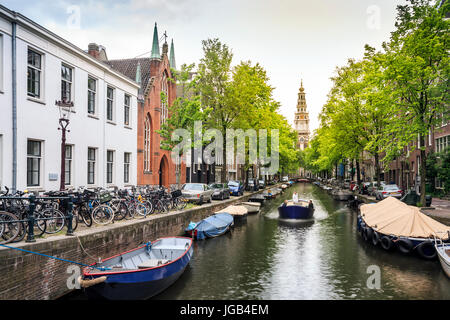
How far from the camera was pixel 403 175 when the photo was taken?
46.1 metres

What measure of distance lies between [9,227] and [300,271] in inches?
370

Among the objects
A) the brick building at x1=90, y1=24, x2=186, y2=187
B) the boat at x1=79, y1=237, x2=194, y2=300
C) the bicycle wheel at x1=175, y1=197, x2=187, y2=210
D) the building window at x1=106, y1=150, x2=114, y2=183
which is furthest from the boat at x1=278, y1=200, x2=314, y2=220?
the boat at x1=79, y1=237, x2=194, y2=300

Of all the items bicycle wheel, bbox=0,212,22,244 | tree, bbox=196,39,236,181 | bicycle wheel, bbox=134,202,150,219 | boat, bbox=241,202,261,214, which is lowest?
boat, bbox=241,202,261,214

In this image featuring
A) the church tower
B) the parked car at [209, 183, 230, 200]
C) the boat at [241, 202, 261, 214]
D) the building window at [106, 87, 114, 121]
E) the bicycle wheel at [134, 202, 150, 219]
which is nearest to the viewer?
the bicycle wheel at [134, 202, 150, 219]

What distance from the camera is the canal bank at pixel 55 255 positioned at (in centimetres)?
815

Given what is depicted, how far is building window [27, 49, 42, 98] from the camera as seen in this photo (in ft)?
52.2

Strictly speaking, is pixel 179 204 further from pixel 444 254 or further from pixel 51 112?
pixel 444 254

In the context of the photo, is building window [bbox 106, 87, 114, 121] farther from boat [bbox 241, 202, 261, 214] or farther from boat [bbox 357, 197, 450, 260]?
boat [bbox 357, 197, 450, 260]

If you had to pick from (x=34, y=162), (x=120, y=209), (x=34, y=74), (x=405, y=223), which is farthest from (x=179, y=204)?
(x=405, y=223)

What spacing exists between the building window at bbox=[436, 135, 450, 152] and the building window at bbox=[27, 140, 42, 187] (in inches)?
1239
